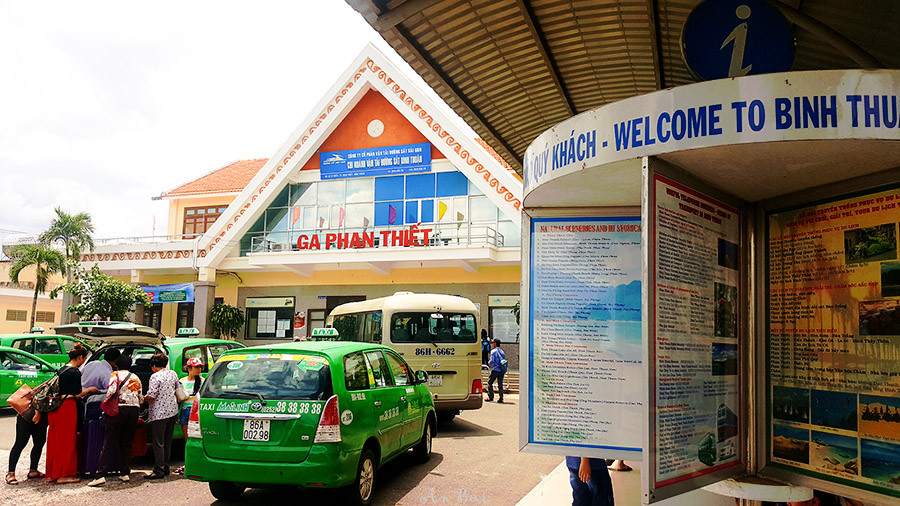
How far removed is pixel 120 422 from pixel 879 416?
26.5ft

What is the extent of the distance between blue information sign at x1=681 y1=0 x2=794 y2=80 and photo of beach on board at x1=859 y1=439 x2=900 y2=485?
2427 mm

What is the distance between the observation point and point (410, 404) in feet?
29.2

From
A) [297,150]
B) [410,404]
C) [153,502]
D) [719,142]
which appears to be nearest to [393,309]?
[410,404]

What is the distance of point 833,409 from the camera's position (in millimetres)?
3654

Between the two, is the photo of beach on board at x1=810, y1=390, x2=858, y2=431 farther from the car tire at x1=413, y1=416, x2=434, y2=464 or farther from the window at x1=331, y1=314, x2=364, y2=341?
the window at x1=331, y1=314, x2=364, y2=341

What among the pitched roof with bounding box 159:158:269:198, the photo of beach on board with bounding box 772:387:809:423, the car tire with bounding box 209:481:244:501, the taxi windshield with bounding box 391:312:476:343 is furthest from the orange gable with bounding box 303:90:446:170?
the photo of beach on board with bounding box 772:387:809:423

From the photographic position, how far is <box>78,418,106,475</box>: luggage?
8.38 m

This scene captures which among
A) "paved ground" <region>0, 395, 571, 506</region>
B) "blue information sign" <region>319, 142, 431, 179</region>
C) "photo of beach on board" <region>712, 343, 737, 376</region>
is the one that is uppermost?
"blue information sign" <region>319, 142, 431, 179</region>

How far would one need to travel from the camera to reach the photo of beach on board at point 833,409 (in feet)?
11.7

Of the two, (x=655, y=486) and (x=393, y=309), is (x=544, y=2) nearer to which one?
(x=655, y=486)

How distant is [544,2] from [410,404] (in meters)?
5.53

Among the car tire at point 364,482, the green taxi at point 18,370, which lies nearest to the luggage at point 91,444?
the car tire at point 364,482

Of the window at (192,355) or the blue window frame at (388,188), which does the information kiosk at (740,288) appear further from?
the blue window frame at (388,188)

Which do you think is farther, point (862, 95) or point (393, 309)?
point (393, 309)
